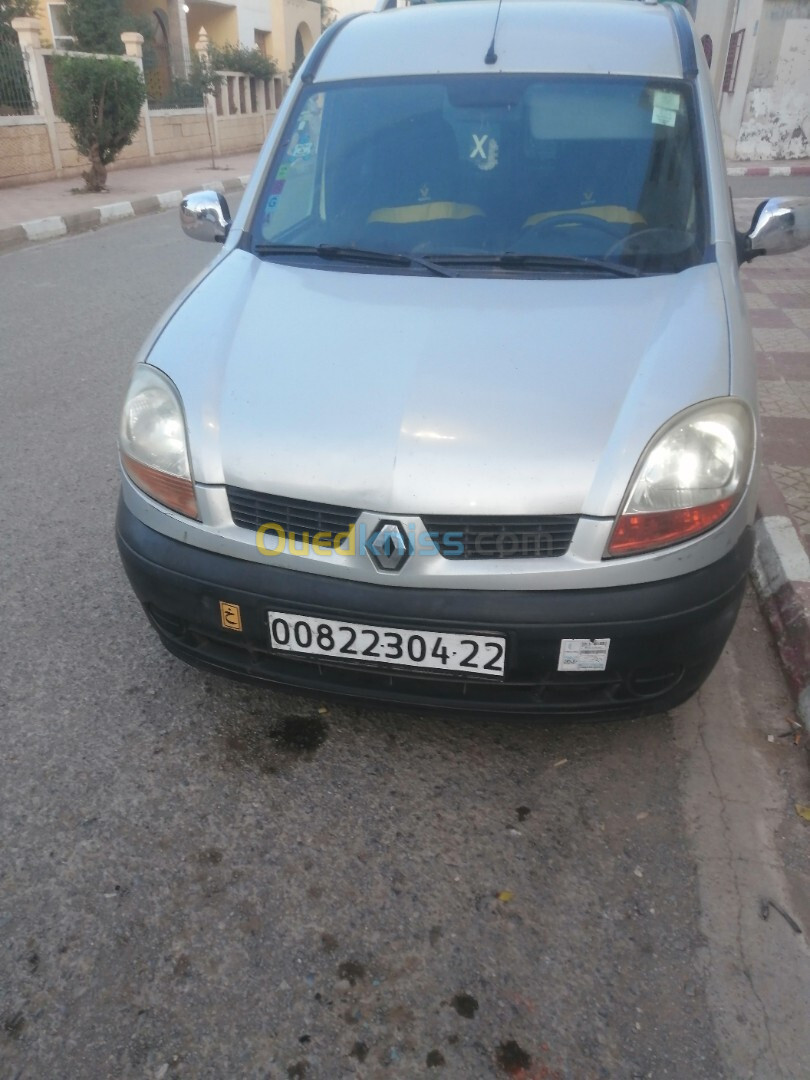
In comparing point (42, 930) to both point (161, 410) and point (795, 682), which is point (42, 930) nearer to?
point (161, 410)

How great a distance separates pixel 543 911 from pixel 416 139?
2.40 metres

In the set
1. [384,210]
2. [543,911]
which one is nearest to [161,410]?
[384,210]

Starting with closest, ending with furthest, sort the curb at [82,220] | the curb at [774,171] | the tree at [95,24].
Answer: the curb at [82,220] < the curb at [774,171] < the tree at [95,24]

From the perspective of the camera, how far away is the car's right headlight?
2.12m

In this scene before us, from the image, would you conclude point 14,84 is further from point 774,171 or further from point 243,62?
point 774,171

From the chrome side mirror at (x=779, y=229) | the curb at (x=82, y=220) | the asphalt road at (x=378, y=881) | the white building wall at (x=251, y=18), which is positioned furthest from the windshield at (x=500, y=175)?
the white building wall at (x=251, y=18)

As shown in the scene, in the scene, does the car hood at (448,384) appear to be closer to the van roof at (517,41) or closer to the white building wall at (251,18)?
the van roof at (517,41)

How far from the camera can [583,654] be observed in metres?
1.95

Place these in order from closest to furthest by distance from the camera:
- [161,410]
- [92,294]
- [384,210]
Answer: [161,410]
[384,210]
[92,294]

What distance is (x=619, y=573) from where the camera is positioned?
6.28 feet

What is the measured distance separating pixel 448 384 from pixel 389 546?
43 centimetres

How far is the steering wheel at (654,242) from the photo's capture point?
258cm

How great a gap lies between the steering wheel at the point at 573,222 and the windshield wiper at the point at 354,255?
351 millimetres

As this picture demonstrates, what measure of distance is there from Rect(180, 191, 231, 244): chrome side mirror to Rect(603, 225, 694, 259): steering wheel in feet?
4.65
